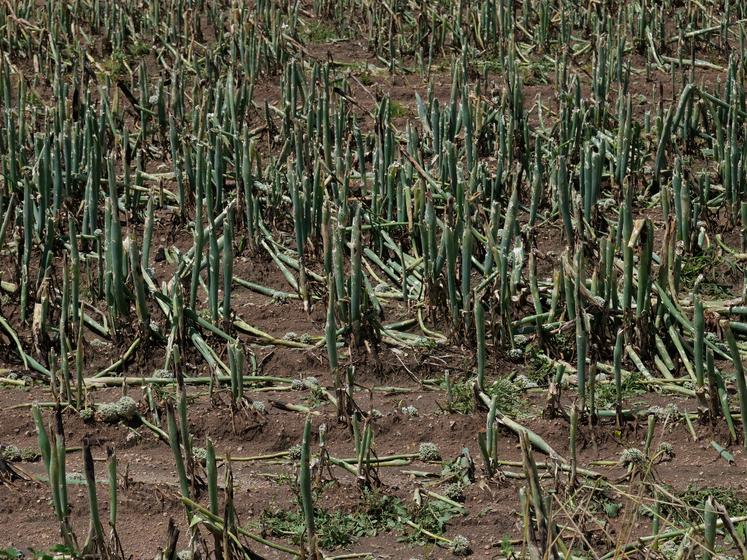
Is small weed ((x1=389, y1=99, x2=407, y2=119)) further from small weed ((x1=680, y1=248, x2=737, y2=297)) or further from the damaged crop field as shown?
small weed ((x1=680, y1=248, x2=737, y2=297))

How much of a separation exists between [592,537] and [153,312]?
1.97 m

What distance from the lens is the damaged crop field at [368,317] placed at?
11.0ft

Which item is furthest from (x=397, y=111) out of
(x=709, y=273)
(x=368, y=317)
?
(x=368, y=317)

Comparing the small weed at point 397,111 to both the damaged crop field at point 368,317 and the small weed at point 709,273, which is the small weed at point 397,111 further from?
the small weed at point 709,273

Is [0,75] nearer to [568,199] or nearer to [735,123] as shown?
[568,199]

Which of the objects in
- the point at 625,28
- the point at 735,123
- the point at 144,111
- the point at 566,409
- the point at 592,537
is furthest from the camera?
the point at 625,28

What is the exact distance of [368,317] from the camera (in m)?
4.36

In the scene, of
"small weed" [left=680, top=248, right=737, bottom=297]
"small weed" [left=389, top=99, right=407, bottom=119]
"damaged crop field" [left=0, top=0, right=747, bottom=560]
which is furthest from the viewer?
"small weed" [left=389, top=99, right=407, bottom=119]

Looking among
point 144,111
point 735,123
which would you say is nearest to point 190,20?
point 144,111

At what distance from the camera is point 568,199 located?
496 centimetres

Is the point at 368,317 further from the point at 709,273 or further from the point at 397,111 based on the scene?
the point at 397,111

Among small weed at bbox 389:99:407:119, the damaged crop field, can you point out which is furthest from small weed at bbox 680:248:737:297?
small weed at bbox 389:99:407:119

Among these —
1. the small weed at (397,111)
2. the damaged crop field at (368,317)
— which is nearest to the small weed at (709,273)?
the damaged crop field at (368,317)

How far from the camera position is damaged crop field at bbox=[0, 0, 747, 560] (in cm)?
334
